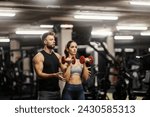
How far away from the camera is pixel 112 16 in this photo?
5.46 meters

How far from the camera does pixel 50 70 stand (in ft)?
7.90

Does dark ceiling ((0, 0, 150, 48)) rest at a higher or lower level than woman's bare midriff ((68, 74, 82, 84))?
higher

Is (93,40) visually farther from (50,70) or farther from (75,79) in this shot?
(50,70)

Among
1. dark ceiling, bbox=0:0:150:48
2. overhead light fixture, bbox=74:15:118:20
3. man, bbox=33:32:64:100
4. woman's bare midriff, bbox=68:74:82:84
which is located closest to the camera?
man, bbox=33:32:64:100

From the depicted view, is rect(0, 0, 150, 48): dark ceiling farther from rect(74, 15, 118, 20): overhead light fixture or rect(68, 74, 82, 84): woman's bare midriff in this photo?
rect(68, 74, 82, 84): woman's bare midriff

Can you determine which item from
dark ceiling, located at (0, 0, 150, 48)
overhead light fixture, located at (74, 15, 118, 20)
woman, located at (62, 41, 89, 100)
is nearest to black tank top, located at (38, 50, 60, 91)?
woman, located at (62, 41, 89, 100)

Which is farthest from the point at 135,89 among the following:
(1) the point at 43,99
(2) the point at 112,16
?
(1) the point at 43,99

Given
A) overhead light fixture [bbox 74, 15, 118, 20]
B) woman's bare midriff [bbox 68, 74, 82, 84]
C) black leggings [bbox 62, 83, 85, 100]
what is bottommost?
black leggings [bbox 62, 83, 85, 100]

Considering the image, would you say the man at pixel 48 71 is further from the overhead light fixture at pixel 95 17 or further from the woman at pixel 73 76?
the overhead light fixture at pixel 95 17

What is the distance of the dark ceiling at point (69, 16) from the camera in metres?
4.57

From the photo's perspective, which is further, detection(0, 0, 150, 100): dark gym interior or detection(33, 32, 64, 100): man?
detection(0, 0, 150, 100): dark gym interior

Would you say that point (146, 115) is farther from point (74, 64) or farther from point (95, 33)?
point (95, 33)

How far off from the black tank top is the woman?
11 cm

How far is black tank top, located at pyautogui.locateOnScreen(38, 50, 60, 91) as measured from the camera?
2.35 meters
